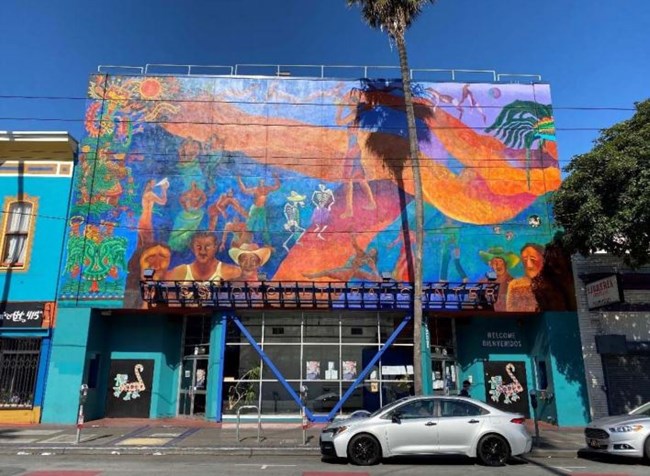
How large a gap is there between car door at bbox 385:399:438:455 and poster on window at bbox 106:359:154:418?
1221cm

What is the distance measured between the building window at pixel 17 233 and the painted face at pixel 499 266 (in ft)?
56.9

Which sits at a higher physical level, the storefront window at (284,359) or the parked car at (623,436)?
the storefront window at (284,359)

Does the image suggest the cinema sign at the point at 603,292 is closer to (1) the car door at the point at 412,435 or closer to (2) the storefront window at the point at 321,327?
(2) the storefront window at the point at 321,327

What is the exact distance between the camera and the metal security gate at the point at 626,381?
18.4m

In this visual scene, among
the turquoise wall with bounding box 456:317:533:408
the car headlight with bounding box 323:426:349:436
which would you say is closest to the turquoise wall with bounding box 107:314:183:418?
the car headlight with bounding box 323:426:349:436

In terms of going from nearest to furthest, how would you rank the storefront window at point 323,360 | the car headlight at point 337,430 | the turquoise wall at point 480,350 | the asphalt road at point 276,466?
the asphalt road at point 276,466, the car headlight at point 337,430, the storefront window at point 323,360, the turquoise wall at point 480,350

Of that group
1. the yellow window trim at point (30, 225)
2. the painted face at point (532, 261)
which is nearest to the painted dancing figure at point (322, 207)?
the painted face at point (532, 261)

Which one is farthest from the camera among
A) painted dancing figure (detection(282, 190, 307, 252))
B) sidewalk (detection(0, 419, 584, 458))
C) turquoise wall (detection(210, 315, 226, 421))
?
painted dancing figure (detection(282, 190, 307, 252))

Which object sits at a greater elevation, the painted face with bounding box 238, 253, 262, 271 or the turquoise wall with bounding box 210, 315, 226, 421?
the painted face with bounding box 238, 253, 262, 271

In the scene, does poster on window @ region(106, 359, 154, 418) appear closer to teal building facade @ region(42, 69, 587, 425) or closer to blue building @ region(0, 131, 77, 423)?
teal building facade @ region(42, 69, 587, 425)

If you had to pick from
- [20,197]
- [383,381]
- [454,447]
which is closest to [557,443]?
[454,447]

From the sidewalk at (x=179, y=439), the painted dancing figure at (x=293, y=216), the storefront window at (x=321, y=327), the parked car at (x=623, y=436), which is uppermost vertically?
the painted dancing figure at (x=293, y=216)

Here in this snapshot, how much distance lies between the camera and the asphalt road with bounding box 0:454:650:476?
10125mm

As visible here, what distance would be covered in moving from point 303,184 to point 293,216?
1.38 m
